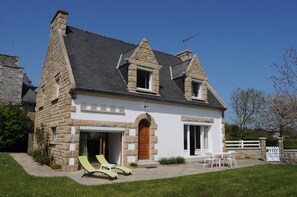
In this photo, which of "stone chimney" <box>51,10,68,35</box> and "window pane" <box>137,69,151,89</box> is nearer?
"stone chimney" <box>51,10,68,35</box>

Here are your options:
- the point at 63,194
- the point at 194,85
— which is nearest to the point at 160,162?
the point at 194,85

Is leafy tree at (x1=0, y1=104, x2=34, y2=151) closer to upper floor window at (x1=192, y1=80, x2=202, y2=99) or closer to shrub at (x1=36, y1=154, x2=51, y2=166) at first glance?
shrub at (x1=36, y1=154, x2=51, y2=166)

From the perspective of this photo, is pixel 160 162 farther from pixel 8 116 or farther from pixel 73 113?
pixel 8 116

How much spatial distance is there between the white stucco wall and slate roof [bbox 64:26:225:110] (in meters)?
0.52

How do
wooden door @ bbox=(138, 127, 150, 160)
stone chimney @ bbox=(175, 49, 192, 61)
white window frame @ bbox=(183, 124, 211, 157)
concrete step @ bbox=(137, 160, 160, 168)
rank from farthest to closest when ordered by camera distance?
stone chimney @ bbox=(175, 49, 192, 61) → white window frame @ bbox=(183, 124, 211, 157) → wooden door @ bbox=(138, 127, 150, 160) → concrete step @ bbox=(137, 160, 160, 168)

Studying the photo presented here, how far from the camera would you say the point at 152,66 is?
16641mm

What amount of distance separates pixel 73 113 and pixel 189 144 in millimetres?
8815

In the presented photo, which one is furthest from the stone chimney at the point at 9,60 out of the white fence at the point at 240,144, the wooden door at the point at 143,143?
the white fence at the point at 240,144

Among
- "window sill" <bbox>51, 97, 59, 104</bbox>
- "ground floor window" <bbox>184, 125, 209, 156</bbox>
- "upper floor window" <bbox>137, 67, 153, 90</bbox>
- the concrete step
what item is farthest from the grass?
"upper floor window" <bbox>137, 67, 153, 90</bbox>

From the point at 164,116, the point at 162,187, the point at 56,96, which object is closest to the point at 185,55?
the point at 164,116

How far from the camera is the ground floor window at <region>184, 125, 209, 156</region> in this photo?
58.7ft

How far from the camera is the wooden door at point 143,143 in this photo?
15339mm

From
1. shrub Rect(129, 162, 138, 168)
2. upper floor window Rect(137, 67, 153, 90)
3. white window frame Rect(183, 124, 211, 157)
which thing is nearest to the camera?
shrub Rect(129, 162, 138, 168)

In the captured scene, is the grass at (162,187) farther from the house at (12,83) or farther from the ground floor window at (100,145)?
the house at (12,83)
